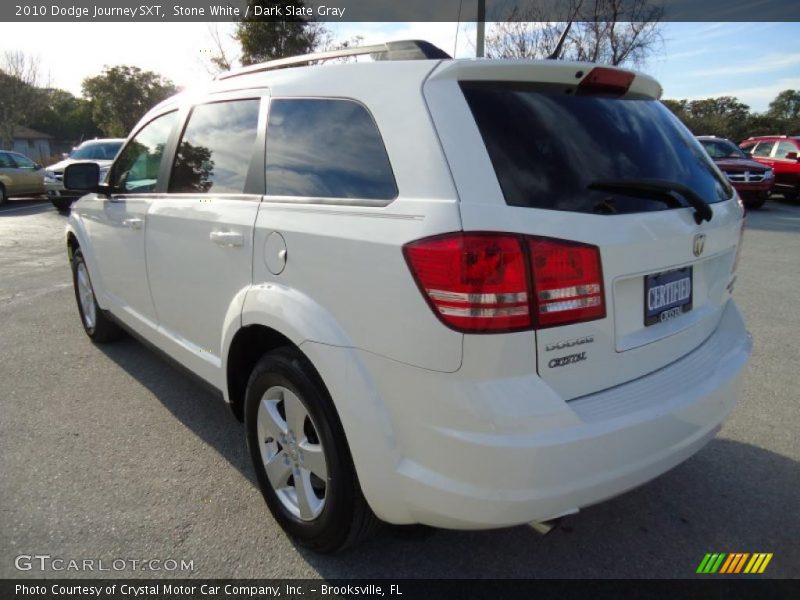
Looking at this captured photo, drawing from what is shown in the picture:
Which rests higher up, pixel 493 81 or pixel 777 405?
pixel 493 81

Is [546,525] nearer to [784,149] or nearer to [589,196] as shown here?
[589,196]

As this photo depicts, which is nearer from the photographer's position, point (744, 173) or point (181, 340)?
point (181, 340)

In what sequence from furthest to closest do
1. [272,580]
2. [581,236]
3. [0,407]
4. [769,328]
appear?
[769,328] → [0,407] → [272,580] → [581,236]

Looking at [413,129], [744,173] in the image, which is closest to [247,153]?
[413,129]

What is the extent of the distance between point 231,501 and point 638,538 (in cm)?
183

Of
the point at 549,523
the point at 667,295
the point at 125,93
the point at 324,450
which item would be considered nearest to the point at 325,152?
the point at 324,450

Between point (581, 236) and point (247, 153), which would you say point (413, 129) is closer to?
point (581, 236)

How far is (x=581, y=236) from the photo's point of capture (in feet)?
5.62

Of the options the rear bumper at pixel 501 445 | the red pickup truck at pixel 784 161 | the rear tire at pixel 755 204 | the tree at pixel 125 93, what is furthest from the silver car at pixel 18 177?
the tree at pixel 125 93

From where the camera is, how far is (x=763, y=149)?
17.8 metres

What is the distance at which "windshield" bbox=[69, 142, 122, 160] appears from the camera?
1569cm

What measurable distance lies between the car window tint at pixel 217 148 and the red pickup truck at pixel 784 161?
1759cm

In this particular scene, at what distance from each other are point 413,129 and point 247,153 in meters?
1.09

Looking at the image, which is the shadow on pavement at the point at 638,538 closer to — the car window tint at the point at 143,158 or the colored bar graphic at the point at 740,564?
the colored bar graphic at the point at 740,564
